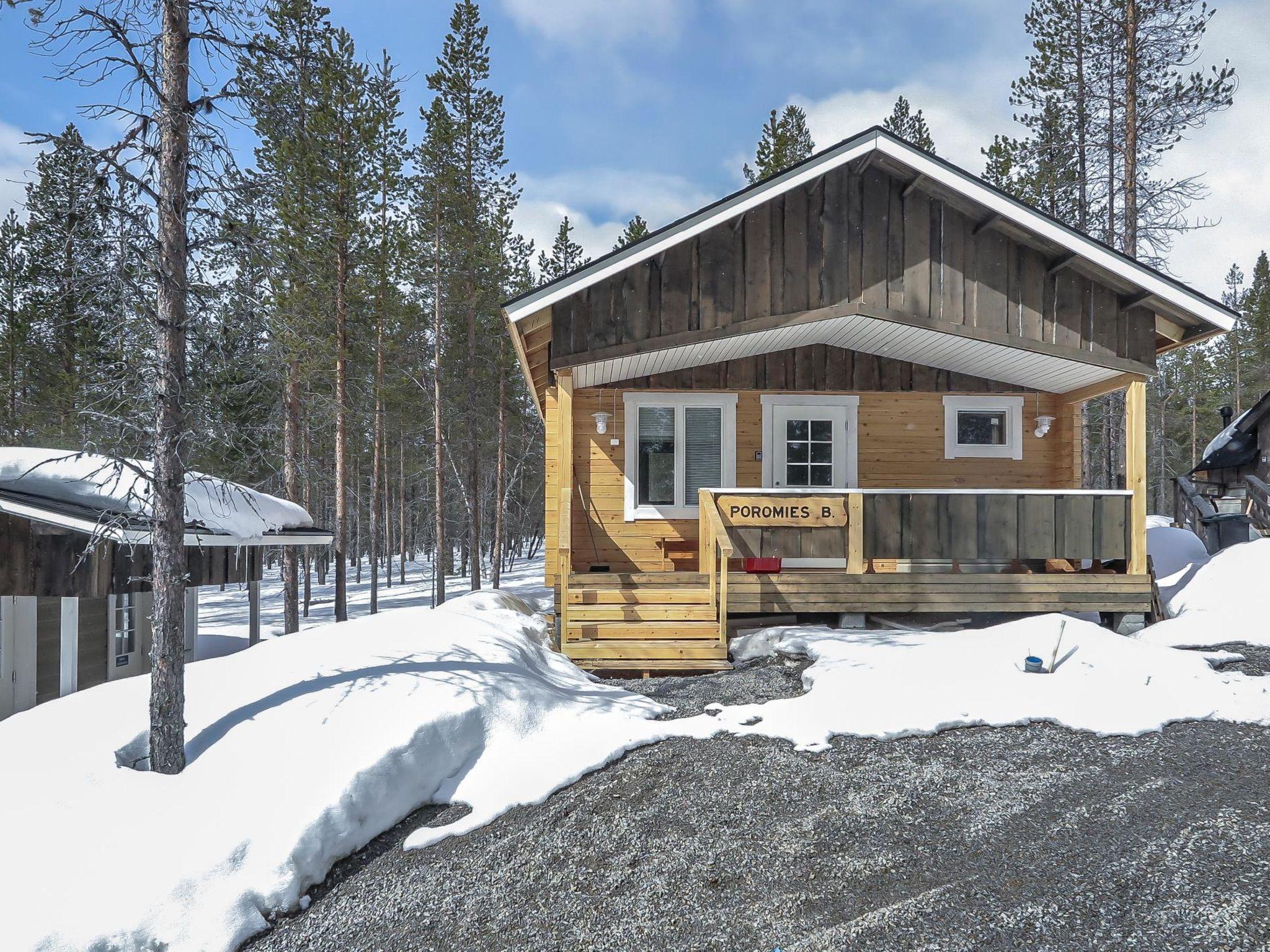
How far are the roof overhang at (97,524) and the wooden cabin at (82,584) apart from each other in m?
0.01

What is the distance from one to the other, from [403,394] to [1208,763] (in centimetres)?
2253

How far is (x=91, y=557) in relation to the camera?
24.3 feet

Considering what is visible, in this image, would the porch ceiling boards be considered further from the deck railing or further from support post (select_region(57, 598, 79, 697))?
support post (select_region(57, 598, 79, 697))

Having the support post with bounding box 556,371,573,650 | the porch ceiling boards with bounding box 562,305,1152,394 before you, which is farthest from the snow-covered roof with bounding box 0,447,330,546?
the porch ceiling boards with bounding box 562,305,1152,394

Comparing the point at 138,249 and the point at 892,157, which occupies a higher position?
the point at 892,157

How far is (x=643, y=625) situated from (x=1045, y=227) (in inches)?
229

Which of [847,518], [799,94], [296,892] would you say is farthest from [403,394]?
[296,892]

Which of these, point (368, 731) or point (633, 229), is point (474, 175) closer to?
point (633, 229)

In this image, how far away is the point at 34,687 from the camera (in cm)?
868

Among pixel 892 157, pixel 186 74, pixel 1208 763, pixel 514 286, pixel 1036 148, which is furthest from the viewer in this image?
pixel 514 286

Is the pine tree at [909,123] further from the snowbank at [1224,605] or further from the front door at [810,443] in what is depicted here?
the snowbank at [1224,605]

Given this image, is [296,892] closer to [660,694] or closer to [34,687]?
[660,694]

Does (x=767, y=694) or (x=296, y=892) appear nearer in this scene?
(x=296, y=892)

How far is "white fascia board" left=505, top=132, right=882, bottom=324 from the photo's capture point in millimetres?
7301
